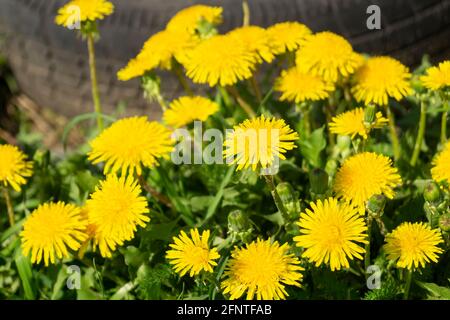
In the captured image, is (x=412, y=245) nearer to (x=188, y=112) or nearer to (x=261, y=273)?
(x=261, y=273)

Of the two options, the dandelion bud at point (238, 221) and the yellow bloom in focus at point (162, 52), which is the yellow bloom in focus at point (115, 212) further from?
the yellow bloom in focus at point (162, 52)

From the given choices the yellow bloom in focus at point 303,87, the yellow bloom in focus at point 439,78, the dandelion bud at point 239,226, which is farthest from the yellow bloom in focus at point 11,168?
the yellow bloom in focus at point 439,78

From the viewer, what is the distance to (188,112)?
174 cm

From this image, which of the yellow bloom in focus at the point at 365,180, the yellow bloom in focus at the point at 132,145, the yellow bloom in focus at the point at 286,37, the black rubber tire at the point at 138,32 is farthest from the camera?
the black rubber tire at the point at 138,32

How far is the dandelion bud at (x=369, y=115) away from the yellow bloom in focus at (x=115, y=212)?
538mm

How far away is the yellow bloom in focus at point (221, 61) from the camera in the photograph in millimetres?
1661

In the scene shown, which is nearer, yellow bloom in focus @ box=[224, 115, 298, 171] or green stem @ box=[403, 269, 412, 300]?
yellow bloom in focus @ box=[224, 115, 298, 171]

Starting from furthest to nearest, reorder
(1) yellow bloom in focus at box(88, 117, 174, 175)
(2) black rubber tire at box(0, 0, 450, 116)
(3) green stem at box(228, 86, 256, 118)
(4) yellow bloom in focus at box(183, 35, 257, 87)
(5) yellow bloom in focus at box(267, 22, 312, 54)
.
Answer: (2) black rubber tire at box(0, 0, 450, 116)
(3) green stem at box(228, 86, 256, 118)
(5) yellow bloom in focus at box(267, 22, 312, 54)
(4) yellow bloom in focus at box(183, 35, 257, 87)
(1) yellow bloom in focus at box(88, 117, 174, 175)

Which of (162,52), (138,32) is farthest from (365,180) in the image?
(138,32)

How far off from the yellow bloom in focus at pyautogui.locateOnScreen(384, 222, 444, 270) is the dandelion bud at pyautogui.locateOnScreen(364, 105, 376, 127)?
0.25m

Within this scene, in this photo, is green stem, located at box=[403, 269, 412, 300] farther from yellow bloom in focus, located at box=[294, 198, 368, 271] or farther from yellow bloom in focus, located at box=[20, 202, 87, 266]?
yellow bloom in focus, located at box=[20, 202, 87, 266]

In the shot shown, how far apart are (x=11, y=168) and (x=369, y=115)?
914 millimetres

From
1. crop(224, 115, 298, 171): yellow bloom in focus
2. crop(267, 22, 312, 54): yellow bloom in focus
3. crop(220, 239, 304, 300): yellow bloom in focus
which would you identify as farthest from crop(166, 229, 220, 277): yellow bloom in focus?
crop(267, 22, 312, 54): yellow bloom in focus

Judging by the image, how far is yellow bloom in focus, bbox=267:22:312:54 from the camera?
1.77 meters
